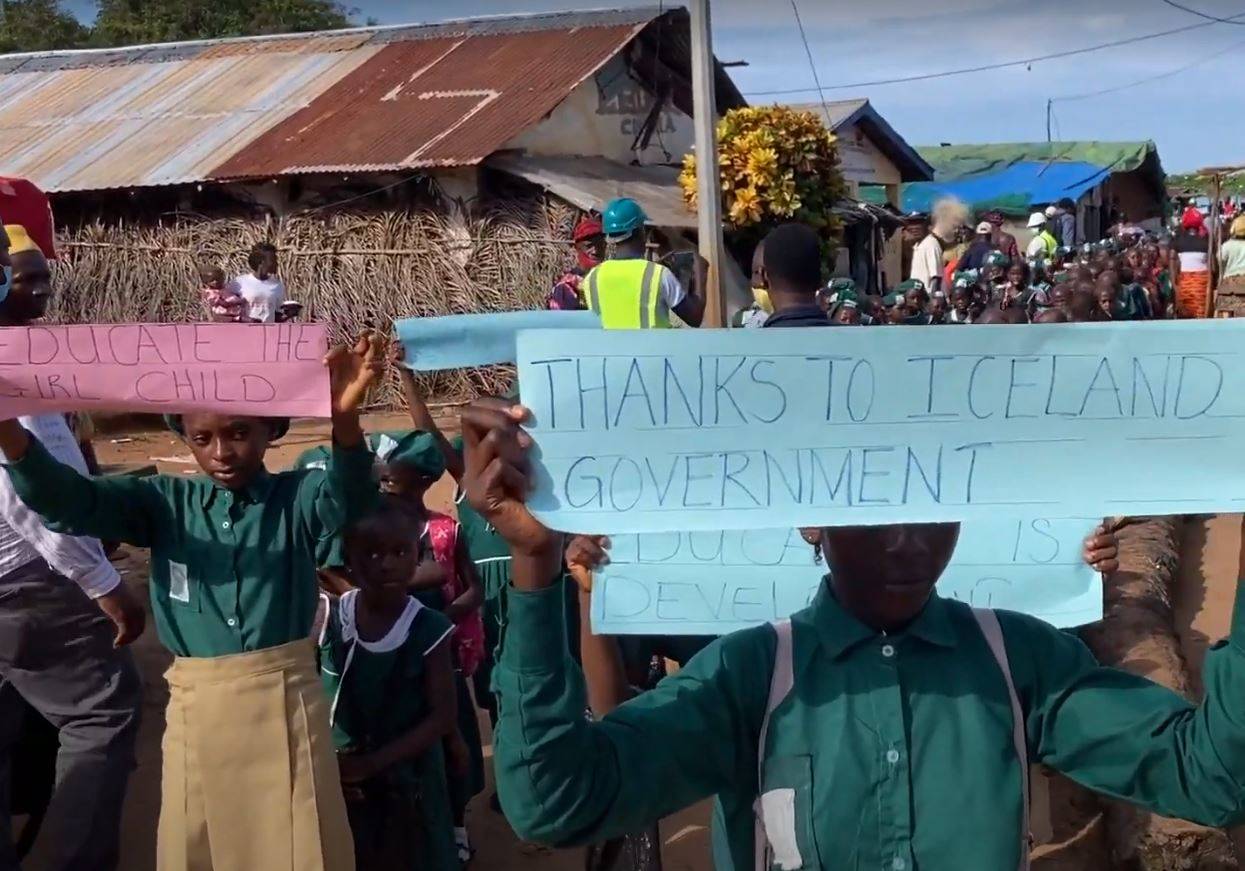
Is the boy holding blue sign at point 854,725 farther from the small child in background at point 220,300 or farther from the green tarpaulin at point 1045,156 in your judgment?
the green tarpaulin at point 1045,156

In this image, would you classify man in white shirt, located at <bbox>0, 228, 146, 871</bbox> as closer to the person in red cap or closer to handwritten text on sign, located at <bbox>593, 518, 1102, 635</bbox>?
handwritten text on sign, located at <bbox>593, 518, 1102, 635</bbox>

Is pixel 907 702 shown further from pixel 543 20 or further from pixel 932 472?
pixel 543 20

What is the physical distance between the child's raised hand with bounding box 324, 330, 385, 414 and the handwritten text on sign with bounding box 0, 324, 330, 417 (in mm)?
37

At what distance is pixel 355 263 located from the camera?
45.8 feet

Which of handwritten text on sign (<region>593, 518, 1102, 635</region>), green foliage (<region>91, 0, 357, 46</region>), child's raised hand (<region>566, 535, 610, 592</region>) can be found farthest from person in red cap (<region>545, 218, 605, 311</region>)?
green foliage (<region>91, 0, 357, 46</region>)

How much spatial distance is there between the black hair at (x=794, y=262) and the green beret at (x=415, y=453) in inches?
45.5

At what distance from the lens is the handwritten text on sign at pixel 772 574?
261cm

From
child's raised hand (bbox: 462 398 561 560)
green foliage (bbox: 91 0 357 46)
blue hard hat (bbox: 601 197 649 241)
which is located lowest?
child's raised hand (bbox: 462 398 561 560)

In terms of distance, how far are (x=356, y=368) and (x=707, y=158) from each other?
7112 mm

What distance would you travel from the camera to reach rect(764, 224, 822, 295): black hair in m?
4.07

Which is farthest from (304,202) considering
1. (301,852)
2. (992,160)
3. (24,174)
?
(992,160)

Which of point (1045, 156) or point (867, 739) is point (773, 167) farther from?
point (1045, 156)

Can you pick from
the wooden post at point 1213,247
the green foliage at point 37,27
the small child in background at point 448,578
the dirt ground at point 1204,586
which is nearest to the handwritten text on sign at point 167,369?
the small child in background at point 448,578

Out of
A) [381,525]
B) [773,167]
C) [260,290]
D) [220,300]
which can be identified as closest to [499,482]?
[381,525]
